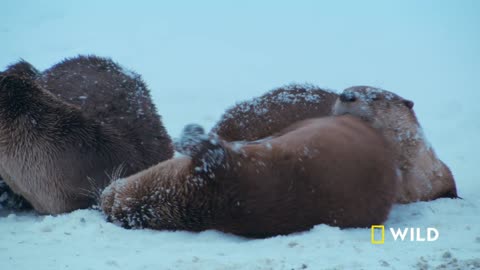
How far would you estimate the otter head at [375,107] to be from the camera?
4.39 m

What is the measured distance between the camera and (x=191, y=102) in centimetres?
817

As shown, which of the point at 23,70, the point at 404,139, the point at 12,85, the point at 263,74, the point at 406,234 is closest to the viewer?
the point at 406,234

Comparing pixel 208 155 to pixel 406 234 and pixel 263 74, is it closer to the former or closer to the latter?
pixel 406 234

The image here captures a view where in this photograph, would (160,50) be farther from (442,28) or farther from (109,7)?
(442,28)

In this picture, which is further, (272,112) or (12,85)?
(272,112)

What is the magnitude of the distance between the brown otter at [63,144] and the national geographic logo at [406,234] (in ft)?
5.74

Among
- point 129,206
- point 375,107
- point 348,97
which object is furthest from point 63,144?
point 375,107

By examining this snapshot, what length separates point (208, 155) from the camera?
3.50 m

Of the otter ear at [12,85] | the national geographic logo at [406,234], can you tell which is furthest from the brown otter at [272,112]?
the otter ear at [12,85]

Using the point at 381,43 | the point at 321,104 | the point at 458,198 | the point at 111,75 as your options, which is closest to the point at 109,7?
the point at 381,43

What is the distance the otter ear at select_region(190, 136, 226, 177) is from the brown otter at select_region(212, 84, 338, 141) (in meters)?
1.16

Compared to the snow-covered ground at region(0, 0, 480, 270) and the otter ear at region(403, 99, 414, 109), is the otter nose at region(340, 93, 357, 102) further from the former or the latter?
the snow-covered ground at region(0, 0, 480, 270)

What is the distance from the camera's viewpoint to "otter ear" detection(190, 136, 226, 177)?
3.49 metres

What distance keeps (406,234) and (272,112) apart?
1.51 meters
